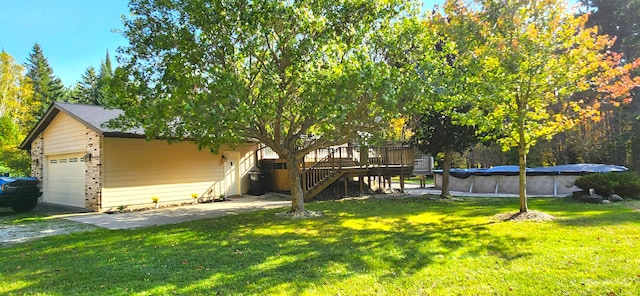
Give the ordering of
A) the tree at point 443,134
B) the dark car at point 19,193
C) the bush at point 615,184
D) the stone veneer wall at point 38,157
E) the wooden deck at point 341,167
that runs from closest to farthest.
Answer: the dark car at point 19,193 → the bush at point 615,184 → the tree at point 443,134 → the wooden deck at point 341,167 → the stone veneer wall at point 38,157

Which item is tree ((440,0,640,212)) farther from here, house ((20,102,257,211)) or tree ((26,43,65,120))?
tree ((26,43,65,120))

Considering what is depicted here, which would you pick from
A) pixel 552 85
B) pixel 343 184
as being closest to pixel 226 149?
pixel 343 184

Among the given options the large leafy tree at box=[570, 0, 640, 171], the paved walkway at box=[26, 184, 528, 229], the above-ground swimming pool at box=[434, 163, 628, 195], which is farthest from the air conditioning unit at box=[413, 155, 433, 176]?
the large leafy tree at box=[570, 0, 640, 171]

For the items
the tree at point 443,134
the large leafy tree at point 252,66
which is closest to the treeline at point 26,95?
the large leafy tree at point 252,66

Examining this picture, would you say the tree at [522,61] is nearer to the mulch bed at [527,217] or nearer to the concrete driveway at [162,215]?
the mulch bed at [527,217]

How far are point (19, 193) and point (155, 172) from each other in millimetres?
3682

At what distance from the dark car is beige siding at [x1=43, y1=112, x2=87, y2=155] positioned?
1.75 m

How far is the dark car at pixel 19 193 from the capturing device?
10505 millimetres

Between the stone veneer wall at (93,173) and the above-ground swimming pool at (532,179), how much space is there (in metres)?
14.9

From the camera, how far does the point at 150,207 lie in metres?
12.2

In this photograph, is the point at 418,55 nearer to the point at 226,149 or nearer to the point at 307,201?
the point at 307,201

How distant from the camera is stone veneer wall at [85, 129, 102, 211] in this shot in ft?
37.1

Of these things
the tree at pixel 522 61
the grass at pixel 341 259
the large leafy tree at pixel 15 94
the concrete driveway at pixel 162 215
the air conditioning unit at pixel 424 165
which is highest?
the large leafy tree at pixel 15 94

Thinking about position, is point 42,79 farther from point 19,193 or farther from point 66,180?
point 19,193
